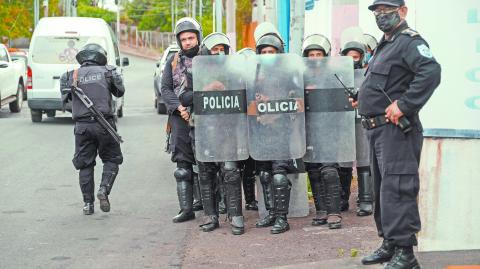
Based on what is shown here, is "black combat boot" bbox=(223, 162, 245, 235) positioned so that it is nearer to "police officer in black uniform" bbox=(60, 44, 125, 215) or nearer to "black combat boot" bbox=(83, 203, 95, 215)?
"police officer in black uniform" bbox=(60, 44, 125, 215)

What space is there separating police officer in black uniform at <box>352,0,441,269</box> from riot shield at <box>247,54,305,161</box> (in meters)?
2.10

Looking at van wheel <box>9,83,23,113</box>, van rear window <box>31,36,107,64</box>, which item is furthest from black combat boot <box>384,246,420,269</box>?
van wheel <box>9,83,23,113</box>

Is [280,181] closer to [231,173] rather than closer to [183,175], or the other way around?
[231,173]

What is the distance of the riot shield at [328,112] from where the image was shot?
8477mm

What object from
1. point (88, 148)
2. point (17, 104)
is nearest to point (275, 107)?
point (88, 148)

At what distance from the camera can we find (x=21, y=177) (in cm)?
1233

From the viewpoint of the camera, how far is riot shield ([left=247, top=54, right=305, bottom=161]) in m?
8.38

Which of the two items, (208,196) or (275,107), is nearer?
(275,107)

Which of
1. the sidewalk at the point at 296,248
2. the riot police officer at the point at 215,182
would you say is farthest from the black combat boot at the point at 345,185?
the riot police officer at the point at 215,182

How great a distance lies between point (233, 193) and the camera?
848 centimetres

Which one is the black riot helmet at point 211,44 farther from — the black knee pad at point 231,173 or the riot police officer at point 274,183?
the black knee pad at point 231,173

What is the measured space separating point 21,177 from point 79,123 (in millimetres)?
3036

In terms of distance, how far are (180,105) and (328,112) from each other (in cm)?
140

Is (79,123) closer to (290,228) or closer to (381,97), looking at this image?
(290,228)
